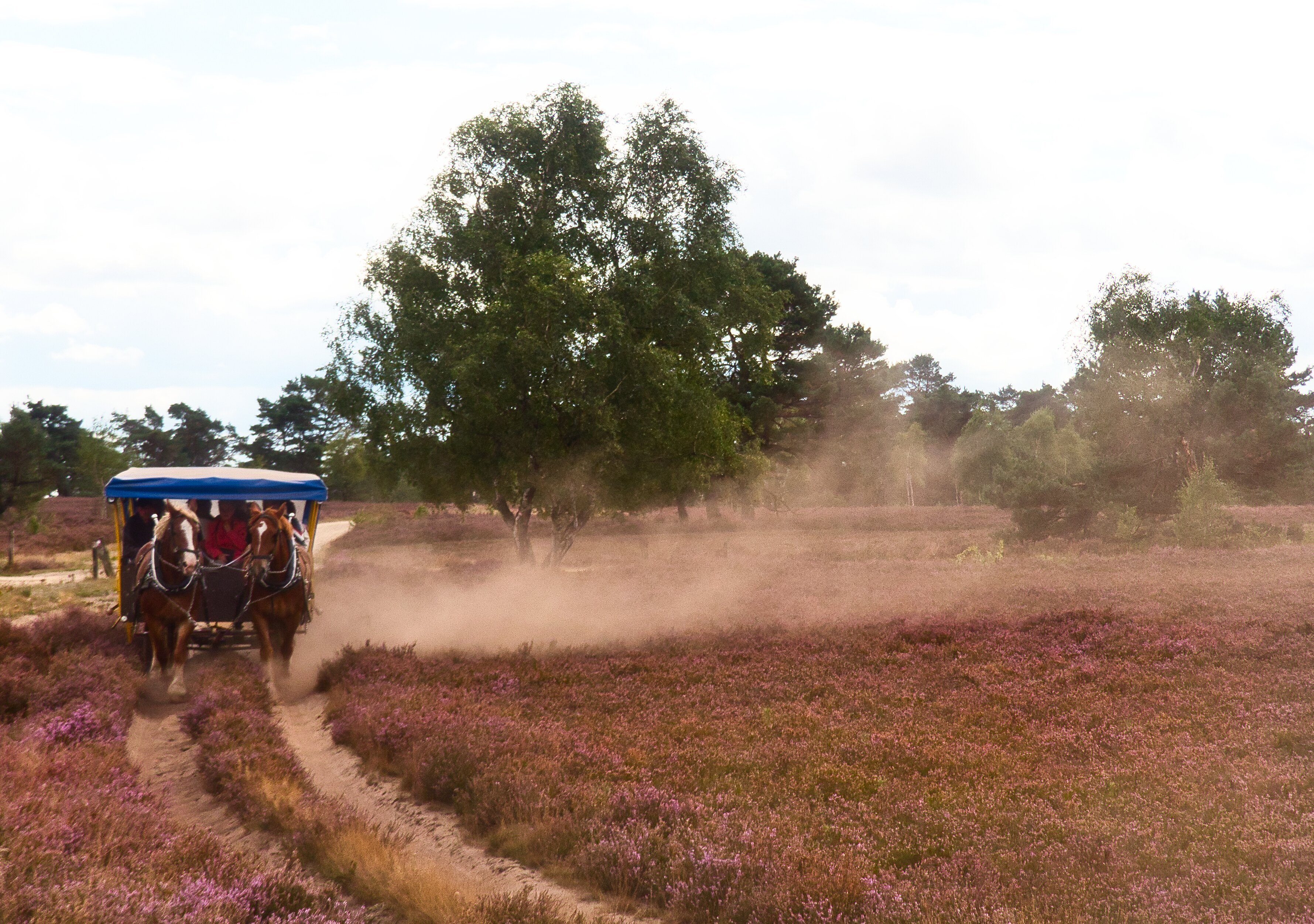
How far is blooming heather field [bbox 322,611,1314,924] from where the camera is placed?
6.56 m

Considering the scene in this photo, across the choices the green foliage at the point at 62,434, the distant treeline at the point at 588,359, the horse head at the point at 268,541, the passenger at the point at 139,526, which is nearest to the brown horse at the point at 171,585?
the horse head at the point at 268,541

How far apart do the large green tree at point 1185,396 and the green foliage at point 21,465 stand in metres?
53.2

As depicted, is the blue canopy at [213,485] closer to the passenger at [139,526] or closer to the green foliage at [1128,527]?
the passenger at [139,526]

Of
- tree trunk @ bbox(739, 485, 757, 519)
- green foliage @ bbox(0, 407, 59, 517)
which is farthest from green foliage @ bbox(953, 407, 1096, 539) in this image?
green foliage @ bbox(0, 407, 59, 517)

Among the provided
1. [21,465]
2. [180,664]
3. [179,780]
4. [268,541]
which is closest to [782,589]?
[268,541]

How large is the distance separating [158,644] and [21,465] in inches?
1633

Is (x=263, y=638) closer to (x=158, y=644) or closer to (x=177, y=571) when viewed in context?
(x=158, y=644)

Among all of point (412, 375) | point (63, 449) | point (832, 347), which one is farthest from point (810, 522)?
point (63, 449)

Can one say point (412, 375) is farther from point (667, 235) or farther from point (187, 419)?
point (187, 419)

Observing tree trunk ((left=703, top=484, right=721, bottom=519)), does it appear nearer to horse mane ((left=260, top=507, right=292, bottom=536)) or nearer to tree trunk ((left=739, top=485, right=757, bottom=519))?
tree trunk ((left=739, top=485, right=757, bottom=519))

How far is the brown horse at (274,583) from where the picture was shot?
15.2 m

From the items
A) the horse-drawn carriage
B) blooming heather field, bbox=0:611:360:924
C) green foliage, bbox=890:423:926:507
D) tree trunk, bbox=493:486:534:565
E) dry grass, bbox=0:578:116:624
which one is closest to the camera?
blooming heather field, bbox=0:611:360:924

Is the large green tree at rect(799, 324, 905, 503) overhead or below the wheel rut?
overhead

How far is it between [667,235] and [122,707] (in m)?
20.9
